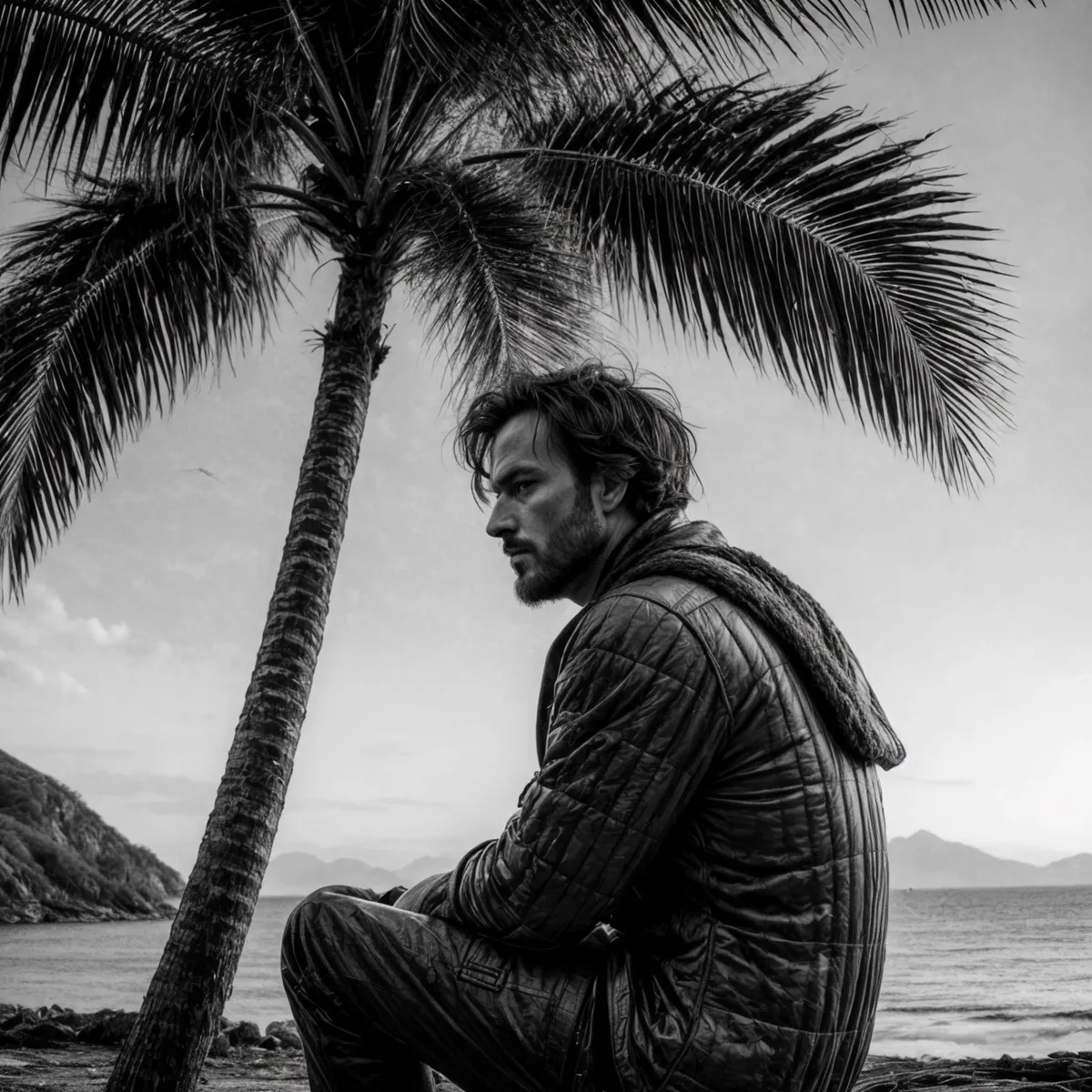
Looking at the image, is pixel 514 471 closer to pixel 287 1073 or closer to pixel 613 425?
pixel 613 425

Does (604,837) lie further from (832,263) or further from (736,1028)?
(832,263)

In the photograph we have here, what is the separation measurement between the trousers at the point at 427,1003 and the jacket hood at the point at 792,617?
55 cm

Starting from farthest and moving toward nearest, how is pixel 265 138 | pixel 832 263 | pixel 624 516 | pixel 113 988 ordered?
pixel 113 988 → pixel 265 138 → pixel 832 263 → pixel 624 516

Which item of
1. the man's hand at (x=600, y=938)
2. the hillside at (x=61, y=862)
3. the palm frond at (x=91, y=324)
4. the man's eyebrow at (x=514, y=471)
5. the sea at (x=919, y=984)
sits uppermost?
the palm frond at (x=91, y=324)

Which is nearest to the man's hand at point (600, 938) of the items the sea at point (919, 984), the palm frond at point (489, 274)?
the palm frond at point (489, 274)

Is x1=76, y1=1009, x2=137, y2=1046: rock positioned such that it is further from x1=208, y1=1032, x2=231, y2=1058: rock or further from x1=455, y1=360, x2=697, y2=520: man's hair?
x1=455, y1=360, x2=697, y2=520: man's hair

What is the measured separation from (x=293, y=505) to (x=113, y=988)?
16.5 m

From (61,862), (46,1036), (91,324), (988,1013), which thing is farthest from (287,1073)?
(61,862)

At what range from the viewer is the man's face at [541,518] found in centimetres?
211

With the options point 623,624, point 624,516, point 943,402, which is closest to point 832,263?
point 943,402

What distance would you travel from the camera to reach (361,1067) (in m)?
1.73

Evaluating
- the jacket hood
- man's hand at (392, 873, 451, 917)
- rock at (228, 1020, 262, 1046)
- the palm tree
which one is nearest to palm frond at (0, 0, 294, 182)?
the palm tree

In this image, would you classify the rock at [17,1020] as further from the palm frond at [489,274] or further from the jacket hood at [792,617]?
the jacket hood at [792,617]

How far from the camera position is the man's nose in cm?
215
